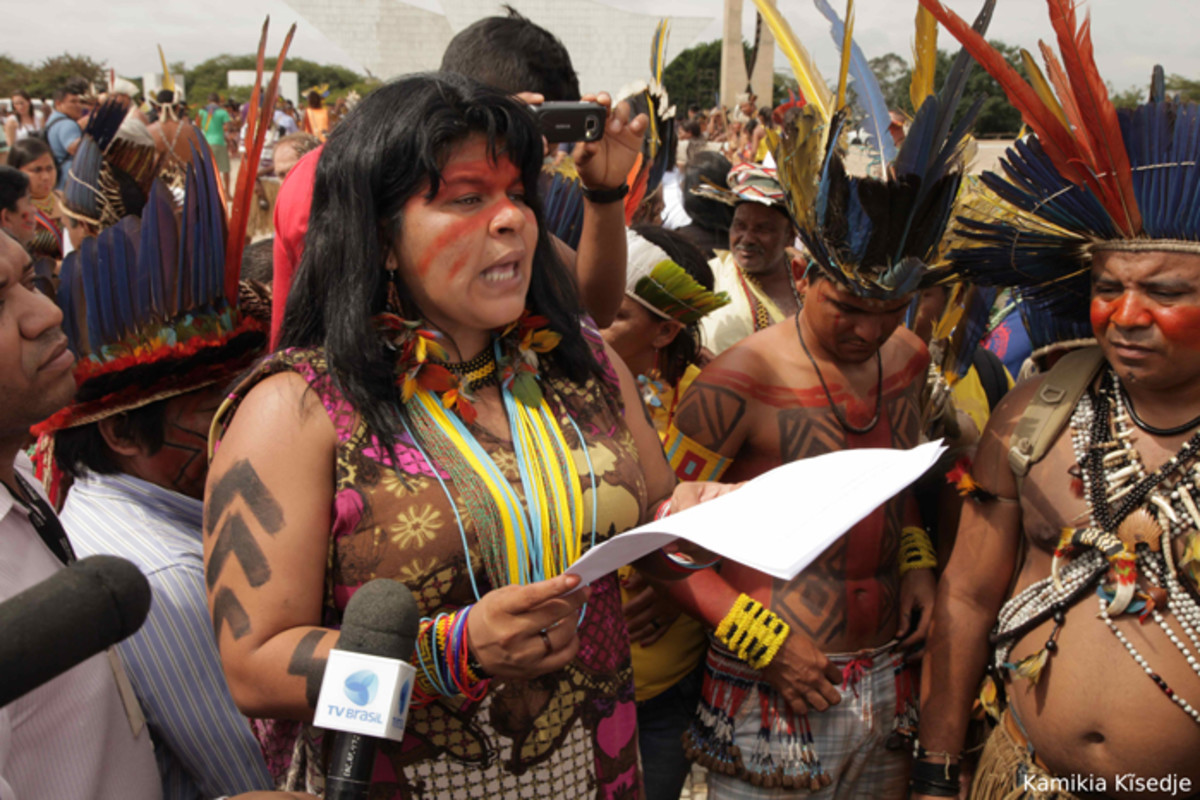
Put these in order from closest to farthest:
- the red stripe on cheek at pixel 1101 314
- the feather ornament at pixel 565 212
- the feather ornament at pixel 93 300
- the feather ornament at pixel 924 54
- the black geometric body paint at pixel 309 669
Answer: the black geometric body paint at pixel 309 669 → the feather ornament at pixel 93 300 → the red stripe on cheek at pixel 1101 314 → the feather ornament at pixel 924 54 → the feather ornament at pixel 565 212

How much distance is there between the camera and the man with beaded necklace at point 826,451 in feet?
8.30

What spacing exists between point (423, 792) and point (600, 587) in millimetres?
494

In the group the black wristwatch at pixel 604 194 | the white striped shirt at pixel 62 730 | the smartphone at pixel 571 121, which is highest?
the smartphone at pixel 571 121

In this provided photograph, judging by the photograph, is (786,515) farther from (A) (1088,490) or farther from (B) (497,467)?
(A) (1088,490)

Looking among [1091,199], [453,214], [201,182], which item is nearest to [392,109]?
[453,214]

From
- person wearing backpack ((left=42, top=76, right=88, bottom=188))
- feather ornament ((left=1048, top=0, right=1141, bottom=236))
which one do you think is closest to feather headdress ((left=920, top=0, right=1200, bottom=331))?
feather ornament ((left=1048, top=0, right=1141, bottom=236))

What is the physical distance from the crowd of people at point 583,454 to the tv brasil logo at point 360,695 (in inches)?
11.6

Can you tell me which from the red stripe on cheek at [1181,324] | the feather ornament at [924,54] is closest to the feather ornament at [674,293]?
the feather ornament at [924,54]

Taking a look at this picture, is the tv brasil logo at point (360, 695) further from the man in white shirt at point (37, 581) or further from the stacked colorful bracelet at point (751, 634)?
the stacked colorful bracelet at point (751, 634)

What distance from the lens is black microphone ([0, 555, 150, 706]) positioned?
23.1 inches

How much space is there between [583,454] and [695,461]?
98 centimetres

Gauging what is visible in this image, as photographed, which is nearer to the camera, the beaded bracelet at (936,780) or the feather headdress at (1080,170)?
the feather headdress at (1080,170)

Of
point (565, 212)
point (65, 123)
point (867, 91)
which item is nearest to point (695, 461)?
point (565, 212)

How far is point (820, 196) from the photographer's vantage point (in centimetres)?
263
